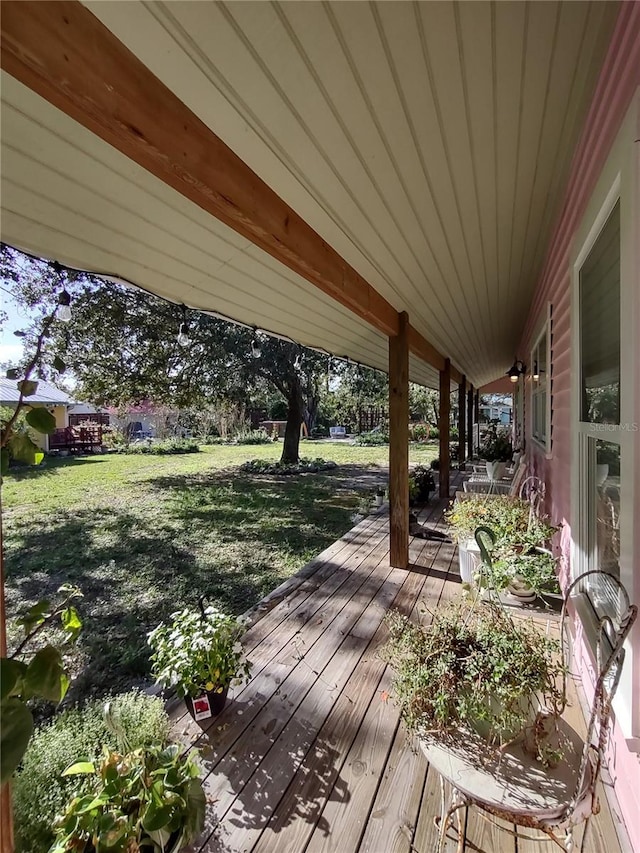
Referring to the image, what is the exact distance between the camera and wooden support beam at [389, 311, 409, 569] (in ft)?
11.8

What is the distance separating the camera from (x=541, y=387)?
153 inches

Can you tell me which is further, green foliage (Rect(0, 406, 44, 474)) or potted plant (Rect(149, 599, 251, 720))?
potted plant (Rect(149, 599, 251, 720))

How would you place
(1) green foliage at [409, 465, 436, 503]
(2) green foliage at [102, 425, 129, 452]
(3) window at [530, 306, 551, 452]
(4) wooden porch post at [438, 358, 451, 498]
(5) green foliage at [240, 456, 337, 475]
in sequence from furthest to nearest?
(2) green foliage at [102, 425, 129, 452], (5) green foliage at [240, 456, 337, 475], (4) wooden porch post at [438, 358, 451, 498], (1) green foliage at [409, 465, 436, 503], (3) window at [530, 306, 551, 452]

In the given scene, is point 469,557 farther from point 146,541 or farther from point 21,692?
point 146,541

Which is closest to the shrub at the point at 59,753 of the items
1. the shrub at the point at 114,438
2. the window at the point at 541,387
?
the window at the point at 541,387

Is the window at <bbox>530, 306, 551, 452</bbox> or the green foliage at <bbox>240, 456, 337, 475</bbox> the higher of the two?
the window at <bbox>530, 306, 551, 452</bbox>

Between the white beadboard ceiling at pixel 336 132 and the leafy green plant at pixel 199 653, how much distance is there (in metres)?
1.78

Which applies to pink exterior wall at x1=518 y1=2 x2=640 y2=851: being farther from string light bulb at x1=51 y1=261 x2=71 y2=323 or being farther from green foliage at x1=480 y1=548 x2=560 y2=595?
string light bulb at x1=51 y1=261 x2=71 y2=323

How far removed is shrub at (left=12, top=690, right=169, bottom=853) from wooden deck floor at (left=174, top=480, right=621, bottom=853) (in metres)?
0.34

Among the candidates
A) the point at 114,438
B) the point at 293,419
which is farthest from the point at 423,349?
the point at 114,438

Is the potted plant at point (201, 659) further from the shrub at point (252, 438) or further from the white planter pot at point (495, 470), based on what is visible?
the shrub at point (252, 438)

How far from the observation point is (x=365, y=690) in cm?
202

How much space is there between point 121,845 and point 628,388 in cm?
177

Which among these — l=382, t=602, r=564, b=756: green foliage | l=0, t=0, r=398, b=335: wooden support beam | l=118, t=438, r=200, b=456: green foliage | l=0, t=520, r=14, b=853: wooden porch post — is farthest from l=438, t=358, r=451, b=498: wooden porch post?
l=118, t=438, r=200, b=456: green foliage
